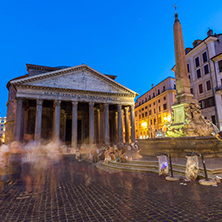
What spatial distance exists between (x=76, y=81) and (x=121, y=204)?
85.7ft

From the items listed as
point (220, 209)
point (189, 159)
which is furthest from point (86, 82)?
point (220, 209)

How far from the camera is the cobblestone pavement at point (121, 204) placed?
2.94 metres

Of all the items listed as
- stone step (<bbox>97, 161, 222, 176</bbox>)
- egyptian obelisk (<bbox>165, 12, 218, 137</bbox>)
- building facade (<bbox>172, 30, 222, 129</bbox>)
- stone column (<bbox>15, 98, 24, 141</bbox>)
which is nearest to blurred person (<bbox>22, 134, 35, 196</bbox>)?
stone column (<bbox>15, 98, 24, 141</bbox>)

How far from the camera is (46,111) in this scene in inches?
1276

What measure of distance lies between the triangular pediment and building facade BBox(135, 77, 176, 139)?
11.3 m

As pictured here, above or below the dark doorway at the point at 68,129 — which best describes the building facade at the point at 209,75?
above

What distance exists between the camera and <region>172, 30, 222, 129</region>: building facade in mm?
23266

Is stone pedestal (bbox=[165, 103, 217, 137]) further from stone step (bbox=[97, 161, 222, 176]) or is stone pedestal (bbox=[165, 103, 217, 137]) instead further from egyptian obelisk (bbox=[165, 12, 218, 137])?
stone step (bbox=[97, 161, 222, 176])

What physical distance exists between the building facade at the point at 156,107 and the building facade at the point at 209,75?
9.73 meters

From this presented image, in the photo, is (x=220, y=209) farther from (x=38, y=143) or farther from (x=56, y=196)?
(x=38, y=143)

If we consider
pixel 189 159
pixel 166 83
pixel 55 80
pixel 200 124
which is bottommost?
pixel 189 159

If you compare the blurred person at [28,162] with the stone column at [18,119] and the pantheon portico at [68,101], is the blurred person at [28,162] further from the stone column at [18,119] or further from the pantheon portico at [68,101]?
the stone column at [18,119]

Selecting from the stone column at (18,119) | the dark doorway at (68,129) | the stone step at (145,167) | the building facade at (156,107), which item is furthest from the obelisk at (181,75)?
the dark doorway at (68,129)

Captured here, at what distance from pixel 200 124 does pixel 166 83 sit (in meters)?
32.7
